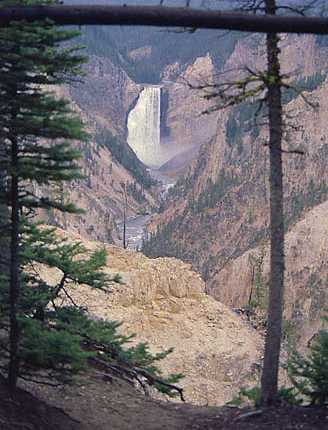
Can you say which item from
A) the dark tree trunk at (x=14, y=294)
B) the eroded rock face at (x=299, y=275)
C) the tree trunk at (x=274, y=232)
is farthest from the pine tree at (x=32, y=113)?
the eroded rock face at (x=299, y=275)

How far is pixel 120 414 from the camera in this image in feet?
31.4

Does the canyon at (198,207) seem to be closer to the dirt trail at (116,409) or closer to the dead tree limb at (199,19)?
the dead tree limb at (199,19)

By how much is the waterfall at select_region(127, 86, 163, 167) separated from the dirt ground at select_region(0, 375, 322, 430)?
124488 millimetres

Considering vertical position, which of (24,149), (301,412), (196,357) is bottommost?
(196,357)

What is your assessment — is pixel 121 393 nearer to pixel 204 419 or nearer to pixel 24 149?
pixel 204 419

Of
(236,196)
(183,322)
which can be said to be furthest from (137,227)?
(183,322)

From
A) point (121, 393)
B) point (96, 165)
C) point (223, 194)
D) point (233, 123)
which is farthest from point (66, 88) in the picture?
point (121, 393)

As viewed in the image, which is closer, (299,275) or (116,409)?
(116,409)

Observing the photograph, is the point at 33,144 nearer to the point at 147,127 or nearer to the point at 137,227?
the point at 137,227

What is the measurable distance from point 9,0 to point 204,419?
19.3 ft

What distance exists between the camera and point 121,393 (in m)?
10.8

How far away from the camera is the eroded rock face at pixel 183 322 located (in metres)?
20.8

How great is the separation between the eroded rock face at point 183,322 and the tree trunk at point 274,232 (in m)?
11.3

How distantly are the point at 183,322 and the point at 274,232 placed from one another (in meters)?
16.0
